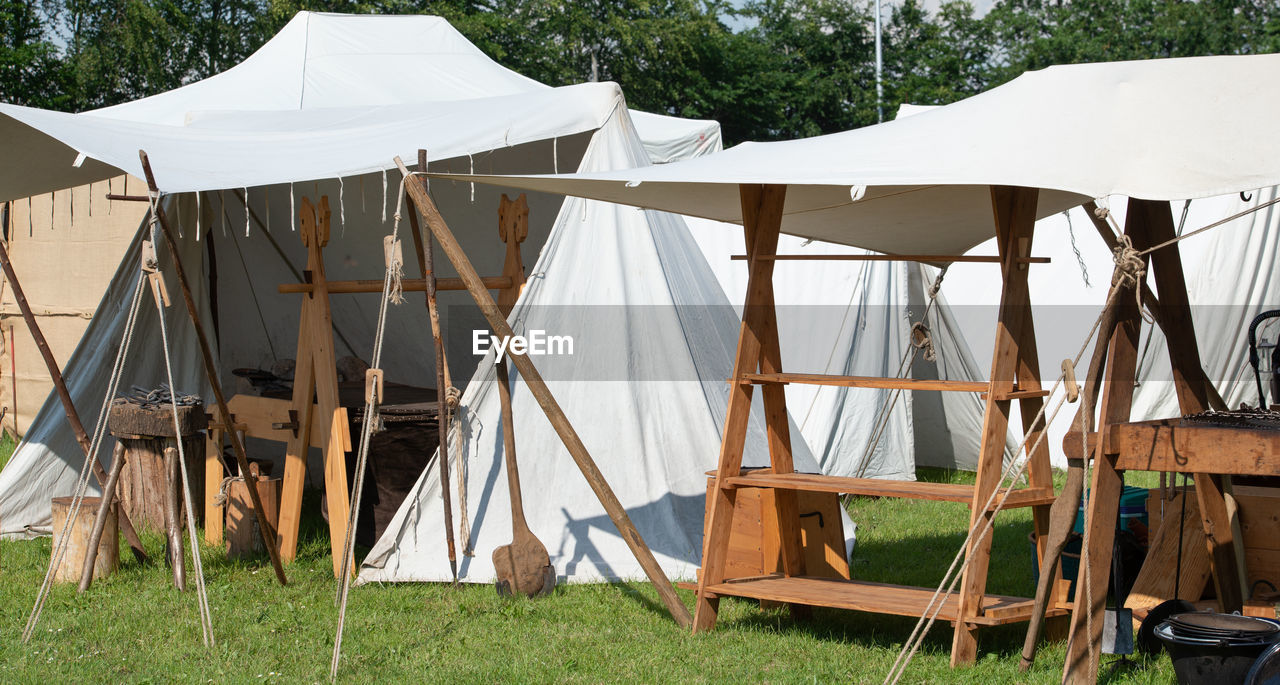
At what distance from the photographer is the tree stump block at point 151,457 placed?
4.98 meters

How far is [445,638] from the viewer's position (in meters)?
4.06

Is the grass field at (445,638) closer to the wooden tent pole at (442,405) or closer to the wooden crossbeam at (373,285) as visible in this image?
the wooden tent pole at (442,405)

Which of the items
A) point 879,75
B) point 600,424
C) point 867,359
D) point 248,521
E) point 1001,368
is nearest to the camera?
point 1001,368

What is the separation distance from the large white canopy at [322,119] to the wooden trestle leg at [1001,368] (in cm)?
206

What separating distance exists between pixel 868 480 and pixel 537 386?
1.08 metres

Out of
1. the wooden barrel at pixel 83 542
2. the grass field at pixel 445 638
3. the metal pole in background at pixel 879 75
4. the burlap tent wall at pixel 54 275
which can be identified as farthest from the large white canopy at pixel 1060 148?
the metal pole in background at pixel 879 75

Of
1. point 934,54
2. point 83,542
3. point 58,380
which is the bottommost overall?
point 83,542

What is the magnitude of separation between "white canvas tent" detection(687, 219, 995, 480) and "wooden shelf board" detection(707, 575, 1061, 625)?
3249mm

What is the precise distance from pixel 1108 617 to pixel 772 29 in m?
26.0

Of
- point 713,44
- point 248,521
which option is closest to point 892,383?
point 248,521

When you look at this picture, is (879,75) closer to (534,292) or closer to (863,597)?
(534,292)

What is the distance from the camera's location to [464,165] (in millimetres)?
5941

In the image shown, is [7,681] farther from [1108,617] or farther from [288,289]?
[1108,617]

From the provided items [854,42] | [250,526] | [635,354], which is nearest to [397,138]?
[635,354]
